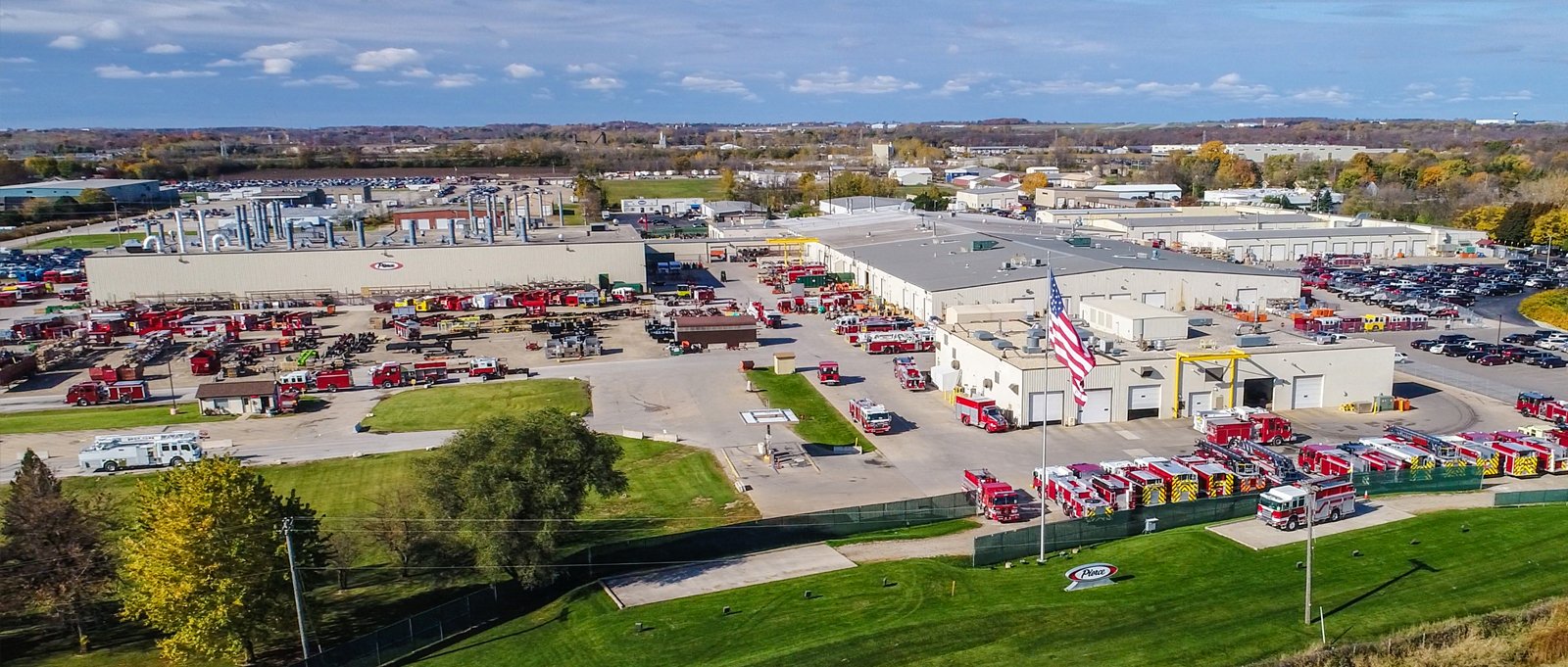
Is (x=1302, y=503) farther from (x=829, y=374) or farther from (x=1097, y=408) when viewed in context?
(x=829, y=374)

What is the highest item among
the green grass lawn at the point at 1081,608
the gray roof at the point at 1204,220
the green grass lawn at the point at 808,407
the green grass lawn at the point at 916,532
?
the gray roof at the point at 1204,220

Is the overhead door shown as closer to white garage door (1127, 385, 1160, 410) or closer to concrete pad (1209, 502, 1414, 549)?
white garage door (1127, 385, 1160, 410)

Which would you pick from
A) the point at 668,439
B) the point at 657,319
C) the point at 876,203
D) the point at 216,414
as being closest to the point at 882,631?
the point at 668,439

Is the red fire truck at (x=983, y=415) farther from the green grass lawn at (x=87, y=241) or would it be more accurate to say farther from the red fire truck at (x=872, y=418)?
the green grass lawn at (x=87, y=241)

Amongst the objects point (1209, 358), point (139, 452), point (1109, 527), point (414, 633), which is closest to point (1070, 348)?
point (1109, 527)

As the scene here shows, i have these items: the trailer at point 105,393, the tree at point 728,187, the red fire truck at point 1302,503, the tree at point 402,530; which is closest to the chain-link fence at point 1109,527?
the red fire truck at point 1302,503

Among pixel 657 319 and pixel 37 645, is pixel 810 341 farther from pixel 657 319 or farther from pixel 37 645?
pixel 37 645
